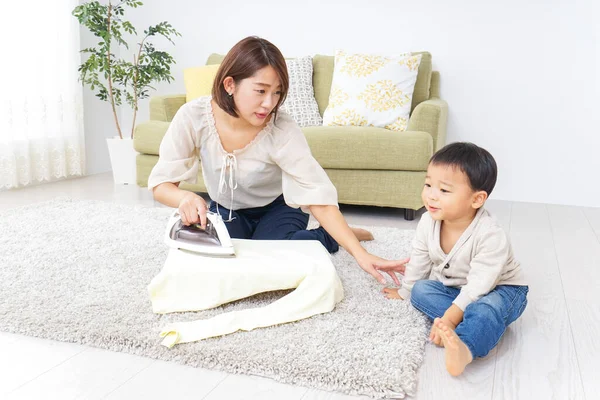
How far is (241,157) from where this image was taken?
1.89 metres

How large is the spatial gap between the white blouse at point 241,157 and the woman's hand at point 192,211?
0.22 meters

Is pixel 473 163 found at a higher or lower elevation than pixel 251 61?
lower

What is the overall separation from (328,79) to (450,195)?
7.35ft

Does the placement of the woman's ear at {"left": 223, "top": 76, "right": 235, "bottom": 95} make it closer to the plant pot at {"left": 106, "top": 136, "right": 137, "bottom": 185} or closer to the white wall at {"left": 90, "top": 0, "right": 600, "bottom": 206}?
the plant pot at {"left": 106, "top": 136, "right": 137, "bottom": 185}

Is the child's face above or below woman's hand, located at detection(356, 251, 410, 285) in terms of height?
above

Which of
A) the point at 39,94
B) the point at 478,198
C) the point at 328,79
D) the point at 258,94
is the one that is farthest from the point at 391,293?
the point at 39,94

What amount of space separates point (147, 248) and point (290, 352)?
3.41 ft

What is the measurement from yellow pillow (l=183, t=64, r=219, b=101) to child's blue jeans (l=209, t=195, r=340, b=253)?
1.51 metres

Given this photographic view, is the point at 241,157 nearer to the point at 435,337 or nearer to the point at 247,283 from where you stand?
the point at 247,283

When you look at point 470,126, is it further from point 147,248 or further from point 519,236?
point 147,248

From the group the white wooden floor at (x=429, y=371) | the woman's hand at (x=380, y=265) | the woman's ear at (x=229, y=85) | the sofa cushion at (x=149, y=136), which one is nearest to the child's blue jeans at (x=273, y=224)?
the woman's hand at (x=380, y=265)

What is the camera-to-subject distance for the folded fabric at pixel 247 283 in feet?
5.16

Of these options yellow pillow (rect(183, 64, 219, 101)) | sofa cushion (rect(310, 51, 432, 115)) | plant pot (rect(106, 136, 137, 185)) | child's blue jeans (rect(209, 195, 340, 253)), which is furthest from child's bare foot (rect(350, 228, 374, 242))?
plant pot (rect(106, 136, 137, 185))

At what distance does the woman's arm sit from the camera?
168 centimetres
